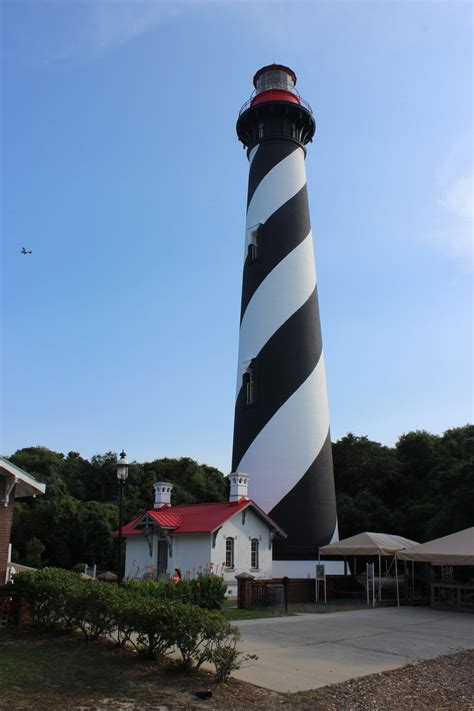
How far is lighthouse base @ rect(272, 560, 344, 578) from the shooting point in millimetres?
21031

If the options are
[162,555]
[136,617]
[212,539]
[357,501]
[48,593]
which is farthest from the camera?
[357,501]

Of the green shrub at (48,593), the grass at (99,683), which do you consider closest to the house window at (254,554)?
the green shrub at (48,593)

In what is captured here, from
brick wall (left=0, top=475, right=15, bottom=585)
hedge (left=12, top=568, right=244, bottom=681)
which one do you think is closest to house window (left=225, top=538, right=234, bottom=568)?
hedge (left=12, top=568, right=244, bottom=681)

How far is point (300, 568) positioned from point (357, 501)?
1154cm

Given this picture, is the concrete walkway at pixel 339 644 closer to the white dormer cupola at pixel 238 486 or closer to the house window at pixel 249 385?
the white dormer cupola at pixel 238 486

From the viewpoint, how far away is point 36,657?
8391 mm

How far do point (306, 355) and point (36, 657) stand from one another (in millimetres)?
15297

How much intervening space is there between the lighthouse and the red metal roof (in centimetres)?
119

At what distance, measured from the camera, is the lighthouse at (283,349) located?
21297 mm

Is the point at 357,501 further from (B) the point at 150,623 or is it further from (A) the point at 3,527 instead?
(B) the point at 150,623

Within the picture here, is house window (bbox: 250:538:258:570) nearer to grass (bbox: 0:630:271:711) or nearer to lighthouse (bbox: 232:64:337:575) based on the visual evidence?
lighthouse (bbox: 232:64:337:575)

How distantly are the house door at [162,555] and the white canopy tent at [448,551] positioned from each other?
25.2ft

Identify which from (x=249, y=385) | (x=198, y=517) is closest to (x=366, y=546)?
(x=198, y=517)

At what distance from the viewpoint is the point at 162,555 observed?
69.9ft
